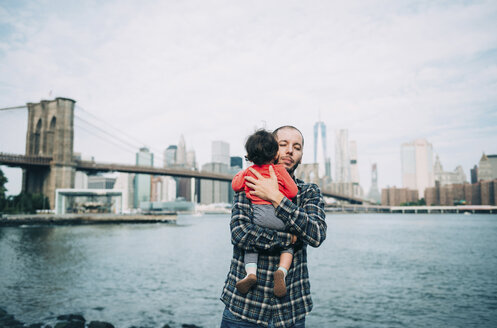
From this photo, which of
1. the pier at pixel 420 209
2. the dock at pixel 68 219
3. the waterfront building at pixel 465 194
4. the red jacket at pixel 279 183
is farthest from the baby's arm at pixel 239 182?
Answer: the waterfront building at pixel 465 194

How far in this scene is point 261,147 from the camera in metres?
1.91

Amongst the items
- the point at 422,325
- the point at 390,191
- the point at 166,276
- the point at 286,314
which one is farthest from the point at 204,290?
the point at 390,191

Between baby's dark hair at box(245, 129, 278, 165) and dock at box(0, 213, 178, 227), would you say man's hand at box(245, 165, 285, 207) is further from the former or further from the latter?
dock at box(0, 213, 178, 227)

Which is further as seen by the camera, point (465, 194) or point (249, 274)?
point (465, 194)

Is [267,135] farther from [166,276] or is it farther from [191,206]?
[191,206]

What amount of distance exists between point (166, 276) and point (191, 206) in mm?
125938

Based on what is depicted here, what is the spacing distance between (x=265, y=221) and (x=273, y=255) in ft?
0.60

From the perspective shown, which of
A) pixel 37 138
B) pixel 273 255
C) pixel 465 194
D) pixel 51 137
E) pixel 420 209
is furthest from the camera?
pixel 420 209

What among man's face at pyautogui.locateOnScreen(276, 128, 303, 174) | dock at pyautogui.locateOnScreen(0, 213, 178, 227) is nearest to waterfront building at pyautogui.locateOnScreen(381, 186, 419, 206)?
dock at pyautogui.locateOnScreen(0, 213, 178, 227)

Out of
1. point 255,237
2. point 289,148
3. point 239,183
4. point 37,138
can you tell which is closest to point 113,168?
point 37,138

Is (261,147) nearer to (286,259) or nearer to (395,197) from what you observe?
(286,259)

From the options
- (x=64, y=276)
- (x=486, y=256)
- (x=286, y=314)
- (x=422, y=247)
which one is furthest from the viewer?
(x=422, y=247)

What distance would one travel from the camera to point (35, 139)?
186 feet

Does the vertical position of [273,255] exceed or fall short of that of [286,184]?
it falls short
